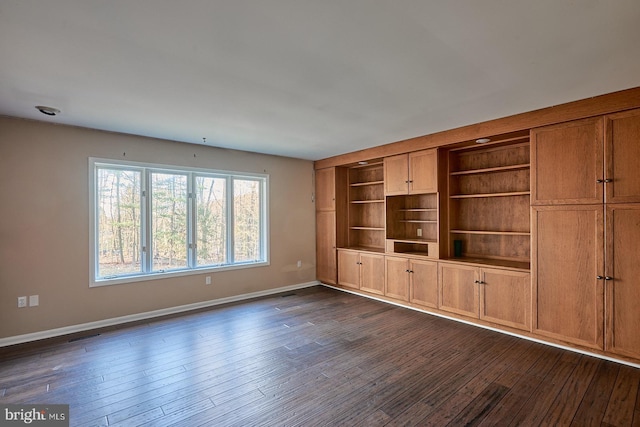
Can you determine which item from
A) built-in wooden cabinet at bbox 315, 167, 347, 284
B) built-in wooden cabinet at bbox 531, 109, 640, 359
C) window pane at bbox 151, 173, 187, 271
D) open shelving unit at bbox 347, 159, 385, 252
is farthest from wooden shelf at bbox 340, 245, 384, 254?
window pane at bbox 151, 173, 187, 271

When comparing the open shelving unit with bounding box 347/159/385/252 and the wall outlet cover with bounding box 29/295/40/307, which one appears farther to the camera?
the open shelving unit with bounding box 347/159/385/252

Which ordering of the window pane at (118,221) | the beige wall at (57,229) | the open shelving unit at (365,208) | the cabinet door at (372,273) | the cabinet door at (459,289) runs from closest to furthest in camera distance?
1. the beige wall at (57,229)
2. the cabinet door at (459,289)
3. the window pane at (118,221)
4. the cabinet door at (372,273)
5. the open shelving unit at (365,208)

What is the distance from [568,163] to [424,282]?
2247 mm

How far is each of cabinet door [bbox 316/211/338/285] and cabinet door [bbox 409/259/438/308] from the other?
169 centimetres

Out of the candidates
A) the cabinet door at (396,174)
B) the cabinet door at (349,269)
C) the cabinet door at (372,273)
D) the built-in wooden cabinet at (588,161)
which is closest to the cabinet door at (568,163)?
the built-in wooden cabinet at (588,161)

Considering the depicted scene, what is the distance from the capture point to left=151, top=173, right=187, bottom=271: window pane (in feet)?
14.4

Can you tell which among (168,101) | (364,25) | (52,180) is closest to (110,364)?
(52,180)

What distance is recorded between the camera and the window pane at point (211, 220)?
4805 mm

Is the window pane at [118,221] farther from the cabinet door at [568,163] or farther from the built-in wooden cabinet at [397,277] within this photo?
the cabinet door at [568,163]

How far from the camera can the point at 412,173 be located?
15.0 feet

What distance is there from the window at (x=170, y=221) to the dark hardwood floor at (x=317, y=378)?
943 mm

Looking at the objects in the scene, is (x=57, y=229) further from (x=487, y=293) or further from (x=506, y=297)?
(x=506, y=297)

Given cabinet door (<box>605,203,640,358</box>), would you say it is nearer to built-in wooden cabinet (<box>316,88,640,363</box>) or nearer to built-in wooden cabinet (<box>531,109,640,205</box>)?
built-in wooden cabinet (<box>316,88,640,363</box>)

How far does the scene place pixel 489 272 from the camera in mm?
3742
